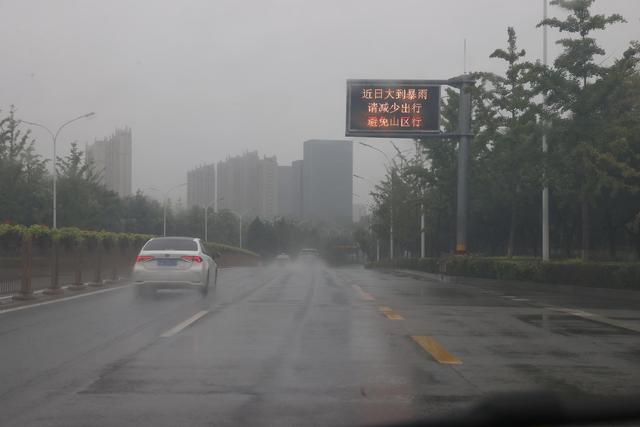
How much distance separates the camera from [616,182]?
21.8 m

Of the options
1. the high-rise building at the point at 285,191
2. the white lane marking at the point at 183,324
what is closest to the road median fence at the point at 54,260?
the white lane marking at the point at 183,324

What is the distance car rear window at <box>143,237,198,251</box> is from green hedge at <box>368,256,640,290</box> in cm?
1105

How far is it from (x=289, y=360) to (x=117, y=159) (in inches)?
4190

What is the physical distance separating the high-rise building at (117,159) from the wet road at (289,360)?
9698 cm

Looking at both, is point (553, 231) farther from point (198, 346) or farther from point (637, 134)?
point (198, 346)

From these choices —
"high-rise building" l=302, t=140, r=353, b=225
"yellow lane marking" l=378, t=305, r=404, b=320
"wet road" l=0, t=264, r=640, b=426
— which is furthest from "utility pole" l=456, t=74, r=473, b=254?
"high-rise building" l=302, t=140, r=353, b=225

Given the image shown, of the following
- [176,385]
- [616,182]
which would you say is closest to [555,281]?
[616,182]

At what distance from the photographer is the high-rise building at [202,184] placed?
155750 millimetres

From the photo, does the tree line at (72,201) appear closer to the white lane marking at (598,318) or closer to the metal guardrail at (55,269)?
the metal guardrail at (55,269)

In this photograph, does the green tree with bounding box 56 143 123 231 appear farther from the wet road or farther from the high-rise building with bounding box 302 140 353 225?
the high-rise building with bounding box 302 140 353 225

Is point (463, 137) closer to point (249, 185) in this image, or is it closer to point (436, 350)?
point (436, 350)

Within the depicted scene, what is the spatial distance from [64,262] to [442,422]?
60.6 ft

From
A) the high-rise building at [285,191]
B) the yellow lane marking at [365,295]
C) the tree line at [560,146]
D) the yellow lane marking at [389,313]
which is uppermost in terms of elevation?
the high-rise building at [285,191]

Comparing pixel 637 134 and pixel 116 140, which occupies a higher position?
pixel 116 140
